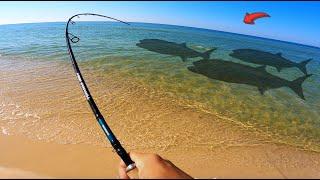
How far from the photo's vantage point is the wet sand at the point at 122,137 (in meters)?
5.96

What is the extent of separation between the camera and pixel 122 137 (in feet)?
24.7

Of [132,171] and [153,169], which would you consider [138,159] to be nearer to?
[132,171]

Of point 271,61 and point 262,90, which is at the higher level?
point 262,90

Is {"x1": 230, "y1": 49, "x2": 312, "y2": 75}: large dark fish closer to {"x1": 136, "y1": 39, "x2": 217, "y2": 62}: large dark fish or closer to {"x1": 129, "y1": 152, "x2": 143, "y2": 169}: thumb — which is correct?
{"x1": 136, "y1": 39, "x2": 217, "y2": 62}: large dark fish

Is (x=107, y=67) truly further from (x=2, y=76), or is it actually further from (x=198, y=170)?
(x=198, y=170)

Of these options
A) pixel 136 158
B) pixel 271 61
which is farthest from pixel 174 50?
pixel 136 158

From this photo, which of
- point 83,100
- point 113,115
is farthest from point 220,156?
point 83,100

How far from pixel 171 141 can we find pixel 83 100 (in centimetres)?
326

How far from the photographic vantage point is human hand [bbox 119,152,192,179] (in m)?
2.75

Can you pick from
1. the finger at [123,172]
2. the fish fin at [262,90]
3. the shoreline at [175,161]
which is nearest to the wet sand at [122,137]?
the shoreline at [175,161]

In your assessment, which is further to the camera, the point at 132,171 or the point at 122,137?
the point at 122,137

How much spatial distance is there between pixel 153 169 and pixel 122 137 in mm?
4601

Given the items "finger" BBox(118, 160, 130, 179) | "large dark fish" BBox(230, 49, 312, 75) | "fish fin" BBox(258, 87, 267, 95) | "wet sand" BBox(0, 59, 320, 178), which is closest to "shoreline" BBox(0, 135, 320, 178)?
"wet sand" BBox(0, 59, 320, 178)

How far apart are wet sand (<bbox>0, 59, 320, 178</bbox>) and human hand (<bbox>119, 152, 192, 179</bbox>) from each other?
5.31 ft
